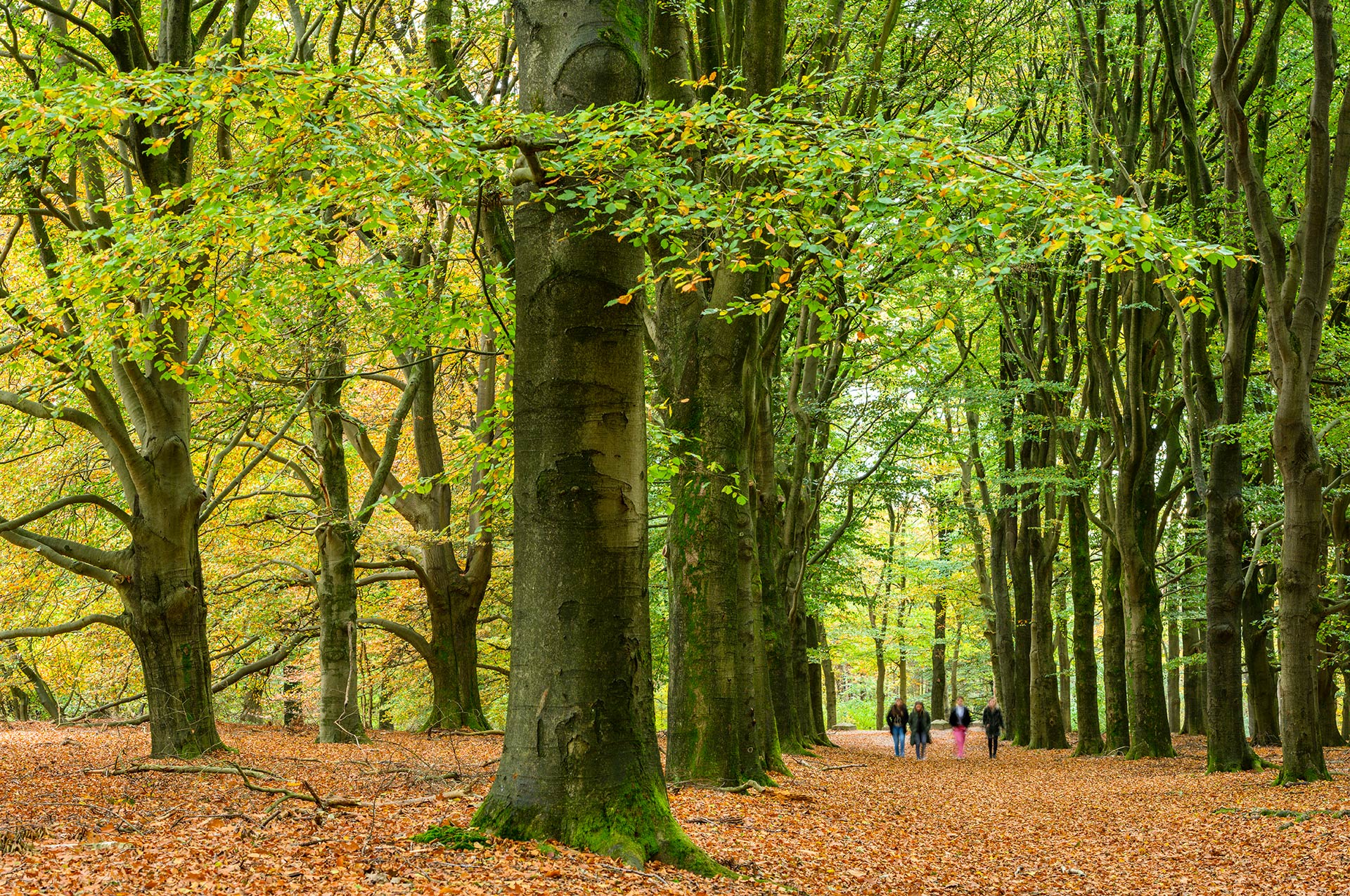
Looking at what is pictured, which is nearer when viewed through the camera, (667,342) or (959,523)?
(667,342)

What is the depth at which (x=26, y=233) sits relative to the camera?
1549cm

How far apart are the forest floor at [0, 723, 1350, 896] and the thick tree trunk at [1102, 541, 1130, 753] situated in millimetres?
3996

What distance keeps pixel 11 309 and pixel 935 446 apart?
17820mm

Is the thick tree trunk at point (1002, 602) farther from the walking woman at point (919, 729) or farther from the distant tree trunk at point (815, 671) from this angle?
the distant tree trunk at point (815, 671)

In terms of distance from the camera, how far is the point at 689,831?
7793mm

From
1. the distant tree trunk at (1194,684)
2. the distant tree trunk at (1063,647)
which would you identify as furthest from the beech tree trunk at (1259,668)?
the distant tree trunk at (1063,647)

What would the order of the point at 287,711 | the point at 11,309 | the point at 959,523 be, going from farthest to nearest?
1. the point at 959,523
2. the point at 287,711
3. the point at 11,309

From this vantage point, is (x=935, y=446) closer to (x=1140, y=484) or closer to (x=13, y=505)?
(x=1140, y=484)

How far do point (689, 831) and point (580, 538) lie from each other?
328cm

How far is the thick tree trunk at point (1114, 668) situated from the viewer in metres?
20.2

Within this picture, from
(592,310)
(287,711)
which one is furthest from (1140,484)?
(287,711)

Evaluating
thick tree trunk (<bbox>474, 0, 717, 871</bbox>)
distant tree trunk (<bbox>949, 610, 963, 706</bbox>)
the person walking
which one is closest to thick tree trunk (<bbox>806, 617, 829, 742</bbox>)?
the person walking

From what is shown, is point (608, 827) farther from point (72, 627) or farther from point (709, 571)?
point (72, 627)

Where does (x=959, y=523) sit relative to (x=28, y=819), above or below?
above
